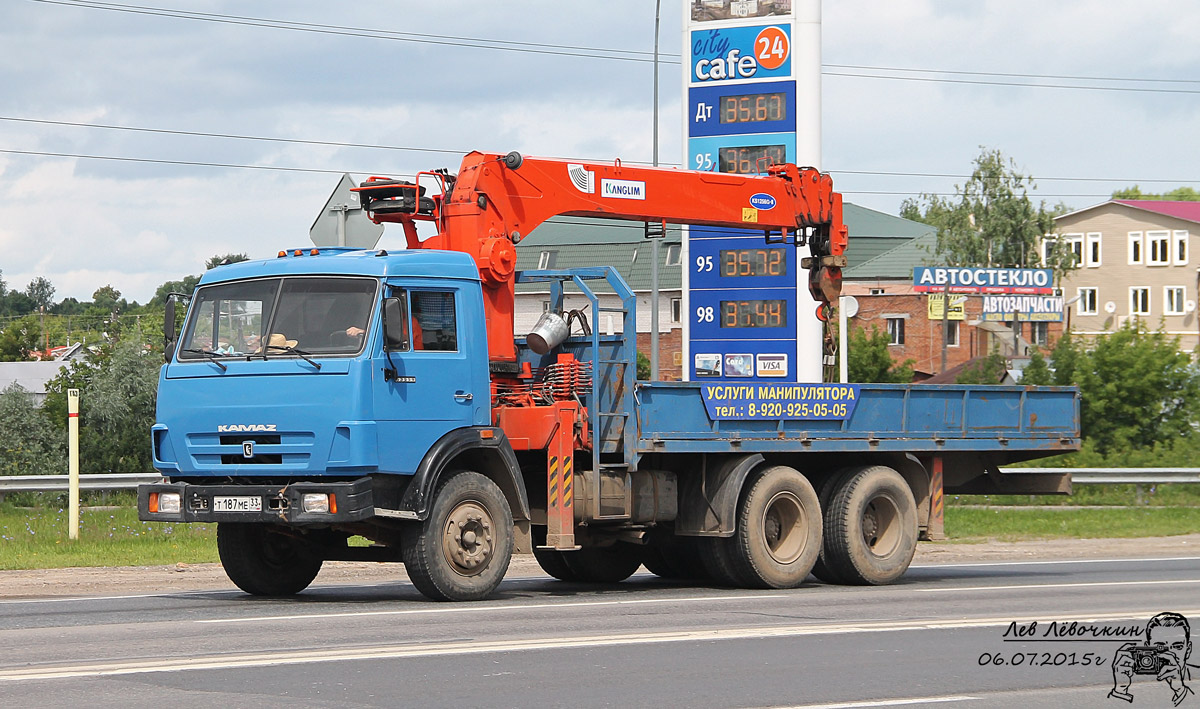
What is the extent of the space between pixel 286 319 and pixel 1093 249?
8348 cm

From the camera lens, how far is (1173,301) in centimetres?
8731

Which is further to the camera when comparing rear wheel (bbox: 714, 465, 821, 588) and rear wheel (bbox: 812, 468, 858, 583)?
rear wheel (bbox: 812, 468, 858, 583)

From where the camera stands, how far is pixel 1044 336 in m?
81.5

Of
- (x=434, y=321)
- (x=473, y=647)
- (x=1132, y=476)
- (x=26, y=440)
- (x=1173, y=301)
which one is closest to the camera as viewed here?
(x=473, y=647)

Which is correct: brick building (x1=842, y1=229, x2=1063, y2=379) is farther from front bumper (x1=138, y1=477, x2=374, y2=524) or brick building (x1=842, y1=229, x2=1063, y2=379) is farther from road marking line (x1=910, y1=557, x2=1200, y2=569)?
front bumper (x1=138, y1=477, x2=374, y2=524)

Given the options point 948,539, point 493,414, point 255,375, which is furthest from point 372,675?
point 948,539

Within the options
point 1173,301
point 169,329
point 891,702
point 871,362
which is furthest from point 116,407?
point 1173,301

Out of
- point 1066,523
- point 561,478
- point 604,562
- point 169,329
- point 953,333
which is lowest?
point 1066,523

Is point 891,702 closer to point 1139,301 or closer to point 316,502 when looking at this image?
point 316,502

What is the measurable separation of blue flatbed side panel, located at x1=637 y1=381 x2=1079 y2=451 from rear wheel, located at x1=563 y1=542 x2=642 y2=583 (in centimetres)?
209

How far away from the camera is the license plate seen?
40.5 feet

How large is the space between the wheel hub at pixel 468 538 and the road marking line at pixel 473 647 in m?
2.58

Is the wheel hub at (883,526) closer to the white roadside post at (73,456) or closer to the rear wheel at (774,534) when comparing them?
the rear wheel at (774,534)

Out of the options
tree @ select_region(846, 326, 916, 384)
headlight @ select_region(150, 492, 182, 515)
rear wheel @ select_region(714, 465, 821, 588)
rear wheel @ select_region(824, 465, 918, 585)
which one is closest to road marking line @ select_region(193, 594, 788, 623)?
rear wheel @ select_region(714, 465, 821, 588)
